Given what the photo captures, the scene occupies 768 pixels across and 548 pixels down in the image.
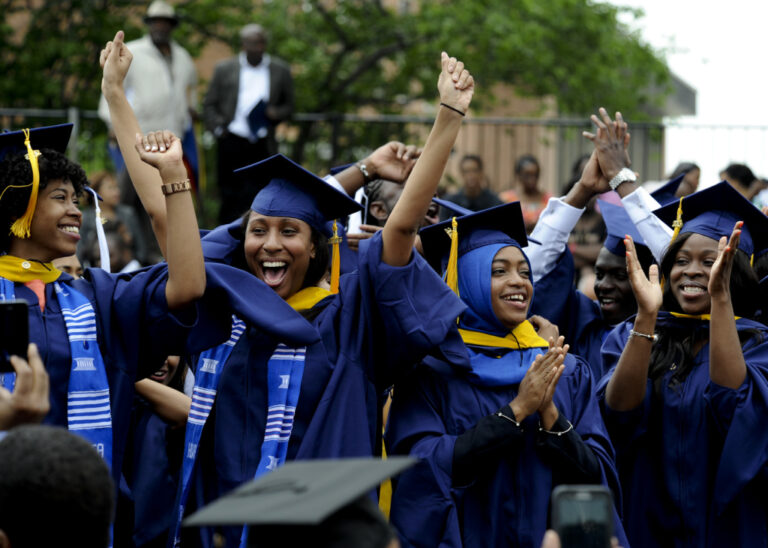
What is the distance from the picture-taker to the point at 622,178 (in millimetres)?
5613

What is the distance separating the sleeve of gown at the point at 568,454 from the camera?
169 inches

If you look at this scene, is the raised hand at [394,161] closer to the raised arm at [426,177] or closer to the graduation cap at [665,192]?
the raised arm at [426,177]

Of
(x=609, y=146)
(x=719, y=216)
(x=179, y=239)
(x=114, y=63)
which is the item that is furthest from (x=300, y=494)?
(x=609, y=146)

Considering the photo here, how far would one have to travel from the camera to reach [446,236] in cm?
497

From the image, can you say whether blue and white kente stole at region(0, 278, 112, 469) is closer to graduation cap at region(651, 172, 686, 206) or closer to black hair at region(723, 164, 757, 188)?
graduation cap at region(651, 172, 686, 206)

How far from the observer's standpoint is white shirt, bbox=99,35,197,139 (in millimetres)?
10406

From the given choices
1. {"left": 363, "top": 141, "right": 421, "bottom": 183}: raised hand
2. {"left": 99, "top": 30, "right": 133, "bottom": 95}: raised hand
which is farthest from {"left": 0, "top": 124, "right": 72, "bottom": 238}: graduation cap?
{"left": 363, "top": 141, "right": 421, "bottom": 183}: raised hand

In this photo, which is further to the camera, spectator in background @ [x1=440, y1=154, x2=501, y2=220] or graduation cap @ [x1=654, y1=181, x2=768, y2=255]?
spectator in background @ [x1=440, y1=154, x2=501, y2=220]

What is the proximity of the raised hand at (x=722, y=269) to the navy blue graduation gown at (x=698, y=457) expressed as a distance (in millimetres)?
405

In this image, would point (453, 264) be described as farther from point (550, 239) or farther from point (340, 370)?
point (550, 239)

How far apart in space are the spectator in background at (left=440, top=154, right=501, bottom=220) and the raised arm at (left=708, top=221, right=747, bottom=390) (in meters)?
→ 6.32

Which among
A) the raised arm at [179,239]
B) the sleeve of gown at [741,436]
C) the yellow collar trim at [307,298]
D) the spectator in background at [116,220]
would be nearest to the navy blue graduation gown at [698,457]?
the sleeve of gown at [741,436]

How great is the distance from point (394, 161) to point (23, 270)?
5.73 ft

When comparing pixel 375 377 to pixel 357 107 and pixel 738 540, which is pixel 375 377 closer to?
pixel 738 540
